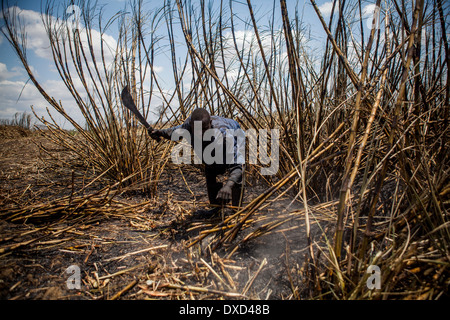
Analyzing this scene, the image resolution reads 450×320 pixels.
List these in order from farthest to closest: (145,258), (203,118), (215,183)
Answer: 1. (215,183)
2. (203,118)
3. (145,258)

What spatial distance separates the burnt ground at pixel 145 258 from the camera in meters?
1.10

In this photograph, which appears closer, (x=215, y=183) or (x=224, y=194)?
(x=224, y=194)

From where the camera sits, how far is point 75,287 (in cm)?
114

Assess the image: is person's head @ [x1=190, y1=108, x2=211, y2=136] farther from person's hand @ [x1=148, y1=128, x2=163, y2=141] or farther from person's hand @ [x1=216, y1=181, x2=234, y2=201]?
person's hand @ [x1=216, y1=181, x2=234, y2=201]

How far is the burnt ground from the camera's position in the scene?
3.62 ft

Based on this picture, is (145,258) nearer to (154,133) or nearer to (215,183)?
(215,183)

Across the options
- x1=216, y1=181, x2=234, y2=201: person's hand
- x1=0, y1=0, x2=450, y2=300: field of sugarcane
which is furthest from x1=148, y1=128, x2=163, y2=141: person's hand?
x1=216, y1=181, x2=234, y2=201: person's hand

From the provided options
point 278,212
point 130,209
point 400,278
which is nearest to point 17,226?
point 130,209

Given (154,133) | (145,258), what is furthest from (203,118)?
(145,258)

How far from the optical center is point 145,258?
1.38 m

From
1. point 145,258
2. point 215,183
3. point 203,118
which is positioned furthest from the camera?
point 215,183

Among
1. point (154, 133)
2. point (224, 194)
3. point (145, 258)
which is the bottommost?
point (145, 258)

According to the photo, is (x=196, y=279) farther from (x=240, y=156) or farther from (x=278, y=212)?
(x=240, y=156)

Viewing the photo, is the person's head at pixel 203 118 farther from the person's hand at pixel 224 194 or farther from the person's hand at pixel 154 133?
the person's hand at pixel 224 194
